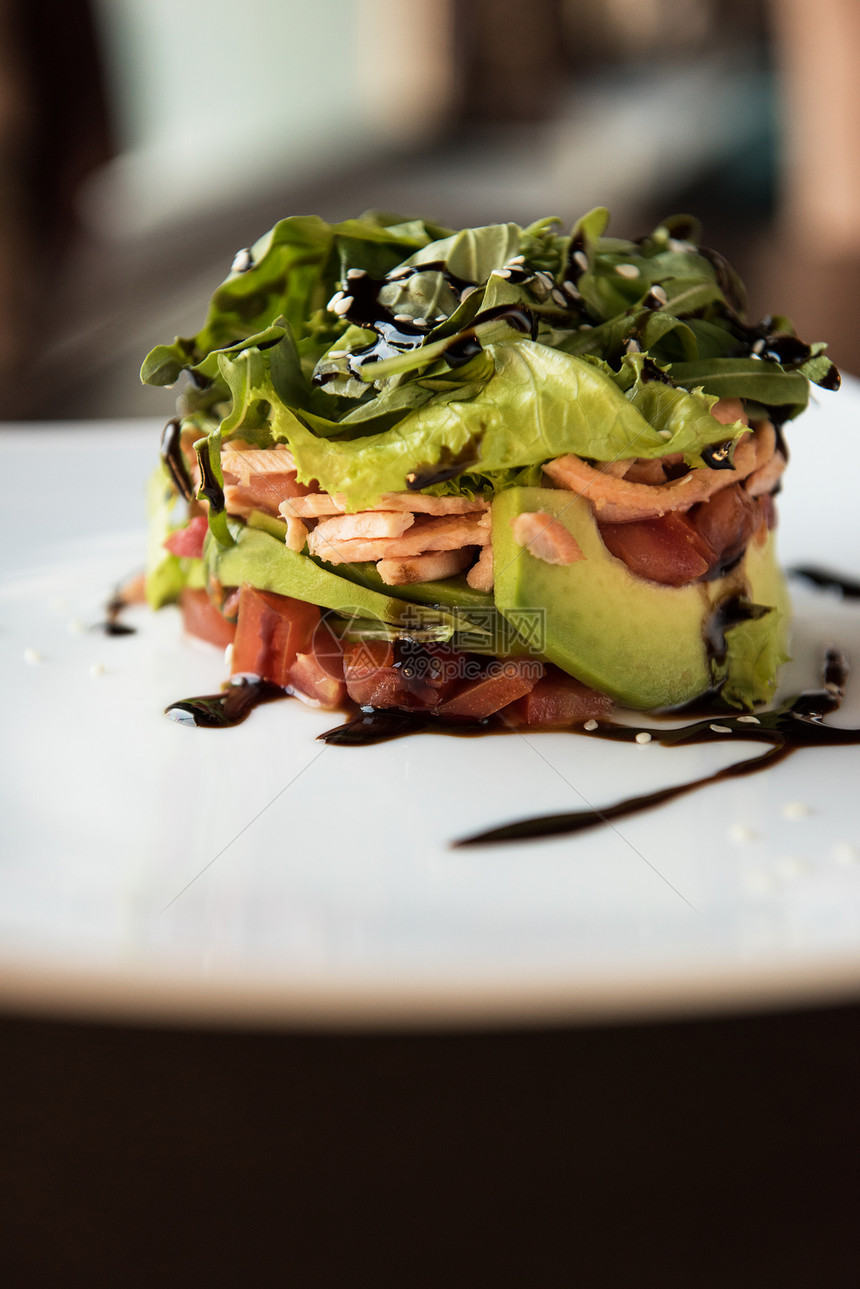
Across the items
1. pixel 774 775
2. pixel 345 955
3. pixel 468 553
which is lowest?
pixel 774 775

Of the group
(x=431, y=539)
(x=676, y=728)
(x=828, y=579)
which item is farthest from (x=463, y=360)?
(x=828, y=579)

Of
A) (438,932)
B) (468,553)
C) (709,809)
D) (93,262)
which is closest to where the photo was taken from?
(438,932)

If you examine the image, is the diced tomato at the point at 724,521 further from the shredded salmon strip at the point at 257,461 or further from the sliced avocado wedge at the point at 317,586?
the shredded salmon strip at the point at 257,461

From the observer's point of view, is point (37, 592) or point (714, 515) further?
point (37, 592)

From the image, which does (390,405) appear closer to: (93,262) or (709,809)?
(709,809)

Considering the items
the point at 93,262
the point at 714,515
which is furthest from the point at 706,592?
the point at 93,262

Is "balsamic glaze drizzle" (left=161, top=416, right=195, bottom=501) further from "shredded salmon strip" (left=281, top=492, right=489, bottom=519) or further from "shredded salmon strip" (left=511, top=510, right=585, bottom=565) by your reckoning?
"shredded salmon strip" (left=511, top=510, right=585, bottom=565)

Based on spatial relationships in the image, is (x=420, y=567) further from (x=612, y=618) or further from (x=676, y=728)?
(x=676, y=728)
